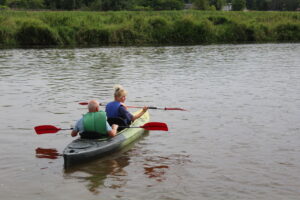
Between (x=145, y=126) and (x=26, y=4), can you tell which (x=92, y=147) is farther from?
(x=26, y=4)

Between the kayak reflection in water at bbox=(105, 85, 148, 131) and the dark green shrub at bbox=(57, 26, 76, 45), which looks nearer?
the kayak reflection in water at bbox=(105, 85, 148, 131)

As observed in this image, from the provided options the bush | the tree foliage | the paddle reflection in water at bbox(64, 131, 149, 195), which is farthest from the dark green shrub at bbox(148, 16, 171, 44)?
the paddle reflection in water at bbox(64, 131, 149, 195)

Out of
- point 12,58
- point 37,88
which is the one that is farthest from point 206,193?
point 12,58

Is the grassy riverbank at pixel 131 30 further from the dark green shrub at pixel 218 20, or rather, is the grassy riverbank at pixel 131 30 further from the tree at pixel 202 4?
the tree at pixel 202 4

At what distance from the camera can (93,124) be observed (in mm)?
7980

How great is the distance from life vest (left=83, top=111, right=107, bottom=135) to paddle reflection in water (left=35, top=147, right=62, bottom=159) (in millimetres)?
770

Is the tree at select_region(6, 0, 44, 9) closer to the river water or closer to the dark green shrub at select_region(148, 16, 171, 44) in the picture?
the dark green shrub at select_region(148, 16, 171, 44)

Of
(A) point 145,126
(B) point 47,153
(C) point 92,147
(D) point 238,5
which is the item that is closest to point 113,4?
(D) point 238,5

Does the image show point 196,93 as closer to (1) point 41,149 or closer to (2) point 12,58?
(1) point 41,149

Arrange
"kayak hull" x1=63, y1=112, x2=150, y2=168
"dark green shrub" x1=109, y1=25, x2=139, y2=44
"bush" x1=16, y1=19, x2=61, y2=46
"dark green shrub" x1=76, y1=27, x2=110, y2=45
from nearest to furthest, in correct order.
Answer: "kayak hull" x1=63, y1=112, x2=150, y2=168 < "bush" x1=16, y1=19, x2=61, y2=46 < "dark green shrub" x1=76, y1=27, x2=110, y2=45 < "dark green shrub" x1=109, y1=25, x2=139, y2=44

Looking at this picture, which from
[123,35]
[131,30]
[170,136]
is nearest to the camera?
[170,136]

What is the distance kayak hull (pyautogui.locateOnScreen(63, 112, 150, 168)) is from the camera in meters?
7.44

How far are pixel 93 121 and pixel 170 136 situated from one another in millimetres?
2130

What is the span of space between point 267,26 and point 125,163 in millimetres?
34609
